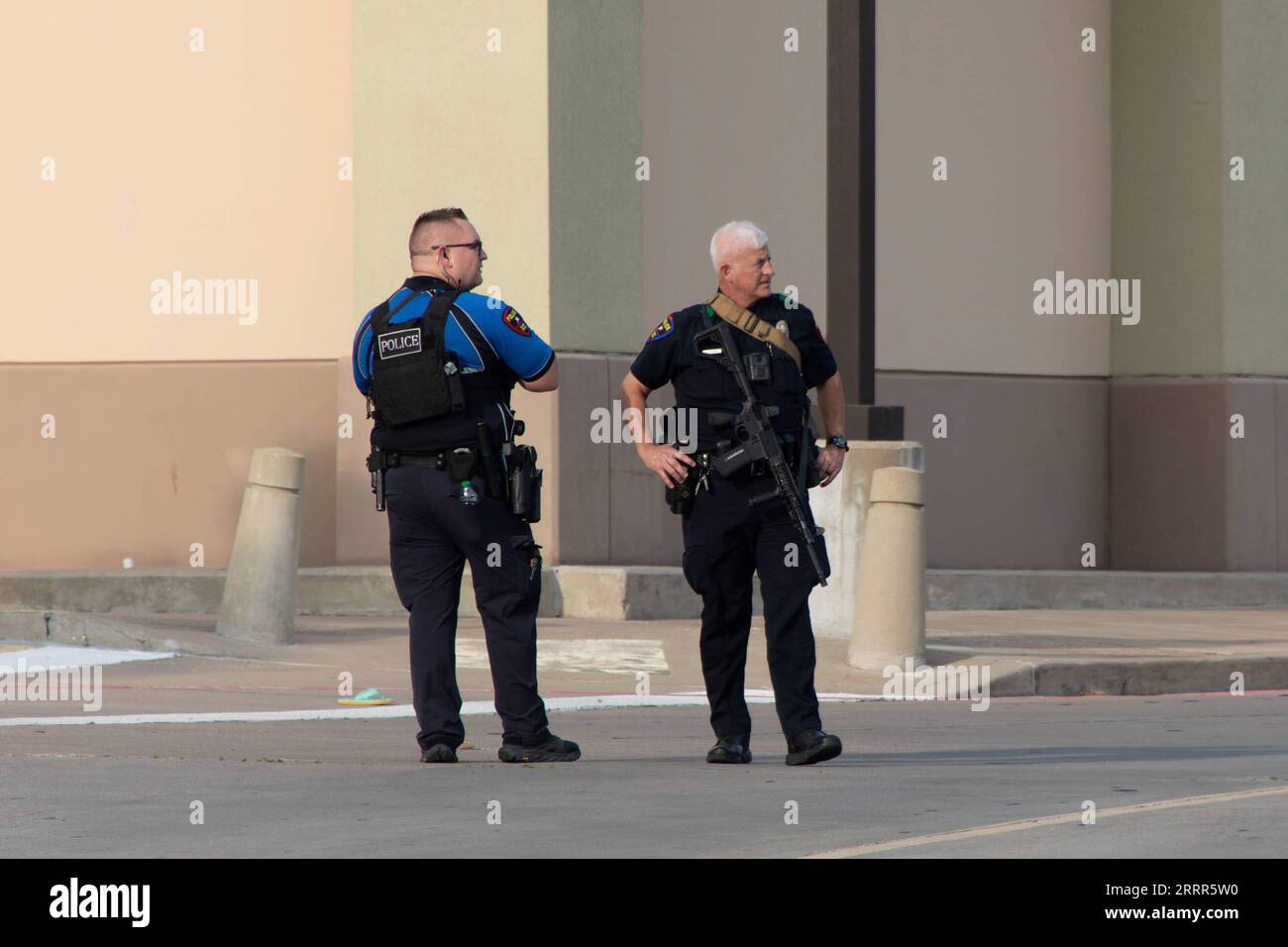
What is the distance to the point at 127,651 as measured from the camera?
→ 12320 millimetres

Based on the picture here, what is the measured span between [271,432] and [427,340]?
875 cm

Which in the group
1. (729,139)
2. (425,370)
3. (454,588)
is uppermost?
(729,139)

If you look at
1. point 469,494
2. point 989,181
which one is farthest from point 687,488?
point 989,181

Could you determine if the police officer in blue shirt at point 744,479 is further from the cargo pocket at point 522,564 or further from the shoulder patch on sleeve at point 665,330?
the cargo pocket at point 522,564

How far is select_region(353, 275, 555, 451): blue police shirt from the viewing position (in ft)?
26.1

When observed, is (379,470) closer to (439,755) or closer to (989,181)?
Answer: (439,755)

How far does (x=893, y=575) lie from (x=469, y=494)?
15.0 ft

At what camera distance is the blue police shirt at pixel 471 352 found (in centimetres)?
797

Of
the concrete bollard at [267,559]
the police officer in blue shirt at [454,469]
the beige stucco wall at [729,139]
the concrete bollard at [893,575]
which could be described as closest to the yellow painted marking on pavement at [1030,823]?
the police officer in blue shirt at [454,469]

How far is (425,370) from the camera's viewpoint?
791 centimetres

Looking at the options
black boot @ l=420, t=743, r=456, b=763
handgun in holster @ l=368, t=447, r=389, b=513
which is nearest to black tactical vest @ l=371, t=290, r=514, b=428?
handgun in holster @ l=368, t=447, r=389, b=513

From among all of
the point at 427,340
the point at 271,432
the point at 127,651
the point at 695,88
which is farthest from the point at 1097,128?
the point at 427,340
